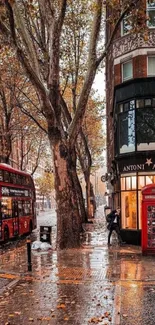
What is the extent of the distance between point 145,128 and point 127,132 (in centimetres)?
99

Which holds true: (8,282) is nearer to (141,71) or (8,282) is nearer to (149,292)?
(149,292)

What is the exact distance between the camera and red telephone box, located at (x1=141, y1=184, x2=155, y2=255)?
15055mm

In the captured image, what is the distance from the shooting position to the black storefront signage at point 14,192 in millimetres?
20791

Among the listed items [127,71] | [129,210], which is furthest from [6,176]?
[127,71]

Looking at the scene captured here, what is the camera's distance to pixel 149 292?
943cm

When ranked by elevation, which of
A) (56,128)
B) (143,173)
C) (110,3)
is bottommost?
(143,173)

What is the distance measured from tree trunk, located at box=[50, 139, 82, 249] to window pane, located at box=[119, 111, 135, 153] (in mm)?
3526

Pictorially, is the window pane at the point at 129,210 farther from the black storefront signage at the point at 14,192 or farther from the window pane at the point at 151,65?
the black storefront signage at the point at 14,192

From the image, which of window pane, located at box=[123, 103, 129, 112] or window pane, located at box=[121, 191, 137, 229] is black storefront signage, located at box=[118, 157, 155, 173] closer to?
window pane, located at box=[121, 191, 137, 229]

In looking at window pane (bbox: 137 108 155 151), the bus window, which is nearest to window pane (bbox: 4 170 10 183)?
the bus window

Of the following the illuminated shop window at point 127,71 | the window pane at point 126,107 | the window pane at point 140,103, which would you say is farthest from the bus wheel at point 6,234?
the illuminated shop window at point 127,71

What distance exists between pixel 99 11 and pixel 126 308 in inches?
403

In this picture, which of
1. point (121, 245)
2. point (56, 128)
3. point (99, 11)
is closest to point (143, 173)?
point (121, 245)

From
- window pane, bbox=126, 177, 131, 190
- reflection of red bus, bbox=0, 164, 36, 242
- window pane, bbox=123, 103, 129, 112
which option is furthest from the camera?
reflection of red bus, bbox=0, 164, 36, 242
